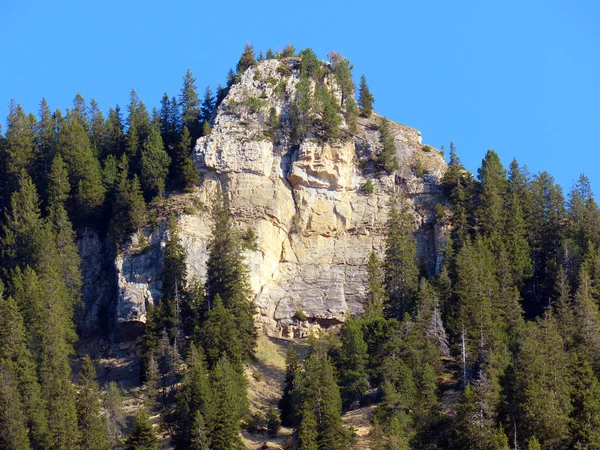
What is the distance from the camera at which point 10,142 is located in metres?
110

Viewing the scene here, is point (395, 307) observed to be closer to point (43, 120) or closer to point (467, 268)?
point (467, 268)

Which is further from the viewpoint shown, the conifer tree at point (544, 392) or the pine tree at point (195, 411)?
the pine tree at point (195, 411)

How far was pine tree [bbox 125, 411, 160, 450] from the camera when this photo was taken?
7712cm

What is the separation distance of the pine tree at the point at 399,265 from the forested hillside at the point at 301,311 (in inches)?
7.2

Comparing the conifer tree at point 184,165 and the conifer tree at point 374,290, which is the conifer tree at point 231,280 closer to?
the conifer tree at point 184,165

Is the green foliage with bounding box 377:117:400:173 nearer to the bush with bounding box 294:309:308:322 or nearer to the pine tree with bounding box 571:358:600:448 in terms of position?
the bush with bounding box 294:309:308:322

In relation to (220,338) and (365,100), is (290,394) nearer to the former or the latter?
(220,338)

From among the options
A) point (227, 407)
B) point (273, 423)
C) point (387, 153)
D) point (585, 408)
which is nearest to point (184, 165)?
point (387, 153)

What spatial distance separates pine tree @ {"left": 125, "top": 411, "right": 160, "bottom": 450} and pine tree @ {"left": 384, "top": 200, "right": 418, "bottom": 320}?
23.3 m

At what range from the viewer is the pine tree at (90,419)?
78.8 metres

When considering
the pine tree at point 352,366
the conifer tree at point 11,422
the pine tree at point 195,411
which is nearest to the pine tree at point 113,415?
the pine tree at point 195,411

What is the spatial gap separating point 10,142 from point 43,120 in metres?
5.53

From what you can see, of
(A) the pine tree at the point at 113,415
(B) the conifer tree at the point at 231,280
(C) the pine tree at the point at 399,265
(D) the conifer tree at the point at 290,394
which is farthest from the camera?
(C) the pine tree at the point at 399,265

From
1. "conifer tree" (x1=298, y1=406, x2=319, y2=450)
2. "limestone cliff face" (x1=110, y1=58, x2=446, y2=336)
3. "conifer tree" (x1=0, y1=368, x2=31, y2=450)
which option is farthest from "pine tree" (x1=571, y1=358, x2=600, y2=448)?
"conifer tree" (x1=0, y1=368, x2=31, y2=450)
